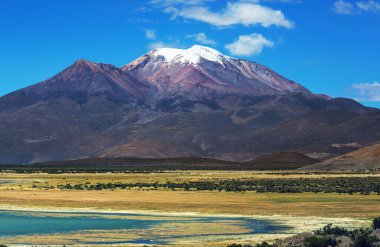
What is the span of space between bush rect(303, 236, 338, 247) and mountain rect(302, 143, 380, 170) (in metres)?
131

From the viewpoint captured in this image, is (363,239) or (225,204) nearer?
(363,239)

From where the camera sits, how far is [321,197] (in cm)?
6812

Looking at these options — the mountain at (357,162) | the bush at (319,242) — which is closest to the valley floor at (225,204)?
the bush at (319,242)

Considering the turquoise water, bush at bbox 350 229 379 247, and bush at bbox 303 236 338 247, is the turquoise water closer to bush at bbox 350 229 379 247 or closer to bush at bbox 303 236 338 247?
bush at bbox 303 236 338 247

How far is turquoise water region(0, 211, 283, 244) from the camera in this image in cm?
4225

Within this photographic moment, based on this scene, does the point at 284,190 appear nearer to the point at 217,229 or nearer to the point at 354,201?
the point at 354,201

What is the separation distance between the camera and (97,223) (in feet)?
155

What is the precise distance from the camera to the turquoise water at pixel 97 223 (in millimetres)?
42250

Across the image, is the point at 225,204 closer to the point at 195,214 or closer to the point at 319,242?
the point at 195,214

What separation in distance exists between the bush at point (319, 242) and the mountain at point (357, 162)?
131 metres

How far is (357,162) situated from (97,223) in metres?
130

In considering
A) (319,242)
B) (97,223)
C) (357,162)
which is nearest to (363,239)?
(319,242)

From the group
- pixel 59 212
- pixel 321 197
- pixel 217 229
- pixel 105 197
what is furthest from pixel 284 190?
pixel 217 229

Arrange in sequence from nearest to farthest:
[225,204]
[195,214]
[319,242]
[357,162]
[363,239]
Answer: [319,242] → [363,239] → [195,214] → [225,204] → [357,162]
